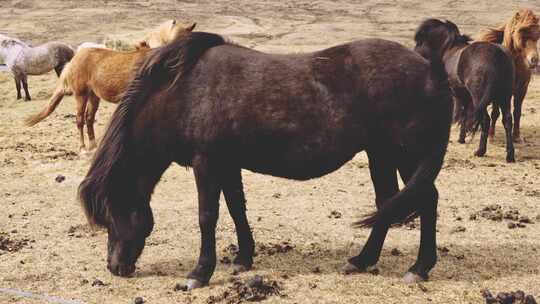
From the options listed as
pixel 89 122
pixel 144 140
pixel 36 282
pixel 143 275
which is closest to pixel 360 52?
pixel 144 140

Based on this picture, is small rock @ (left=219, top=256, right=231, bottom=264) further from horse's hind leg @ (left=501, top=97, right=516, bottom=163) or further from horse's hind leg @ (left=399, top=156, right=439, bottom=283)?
horse's hind leg @ (left=501, top=97, right=516, bottom=163)

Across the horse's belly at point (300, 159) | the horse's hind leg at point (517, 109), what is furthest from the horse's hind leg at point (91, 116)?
the horse's hind leg at point (517, 109)

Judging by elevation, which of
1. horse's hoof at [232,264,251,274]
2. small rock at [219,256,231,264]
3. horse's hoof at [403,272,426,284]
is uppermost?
horse's hoof at [403,272,426,284]

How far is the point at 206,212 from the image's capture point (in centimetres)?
394

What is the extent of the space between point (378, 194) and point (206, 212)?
1.13 meters

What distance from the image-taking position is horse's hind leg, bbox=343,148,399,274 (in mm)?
4055

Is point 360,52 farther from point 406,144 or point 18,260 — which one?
Answer: point 18,260

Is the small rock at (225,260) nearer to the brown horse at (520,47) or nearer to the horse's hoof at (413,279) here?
the horse's hoof at (413,279)

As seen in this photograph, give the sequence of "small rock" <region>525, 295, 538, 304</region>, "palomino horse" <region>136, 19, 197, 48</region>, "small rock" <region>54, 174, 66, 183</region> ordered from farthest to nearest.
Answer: "palomino horse" <region>136, 19, 197, 48</region> → "small rock" <region>54, 174, 66, 183</region> → "small rock" <region>525, 295, 538, 304</region>

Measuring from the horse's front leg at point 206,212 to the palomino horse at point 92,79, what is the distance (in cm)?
425

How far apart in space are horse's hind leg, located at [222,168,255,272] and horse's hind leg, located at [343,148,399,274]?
0.66 metres

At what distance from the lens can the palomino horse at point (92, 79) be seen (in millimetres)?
8010

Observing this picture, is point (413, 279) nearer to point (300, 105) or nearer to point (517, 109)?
point (300, 105)

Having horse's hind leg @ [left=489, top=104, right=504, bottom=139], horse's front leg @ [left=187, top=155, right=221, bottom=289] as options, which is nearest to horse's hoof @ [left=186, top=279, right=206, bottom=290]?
horse's front leg @ [left=187, top=155, right=221, bottom=289]
